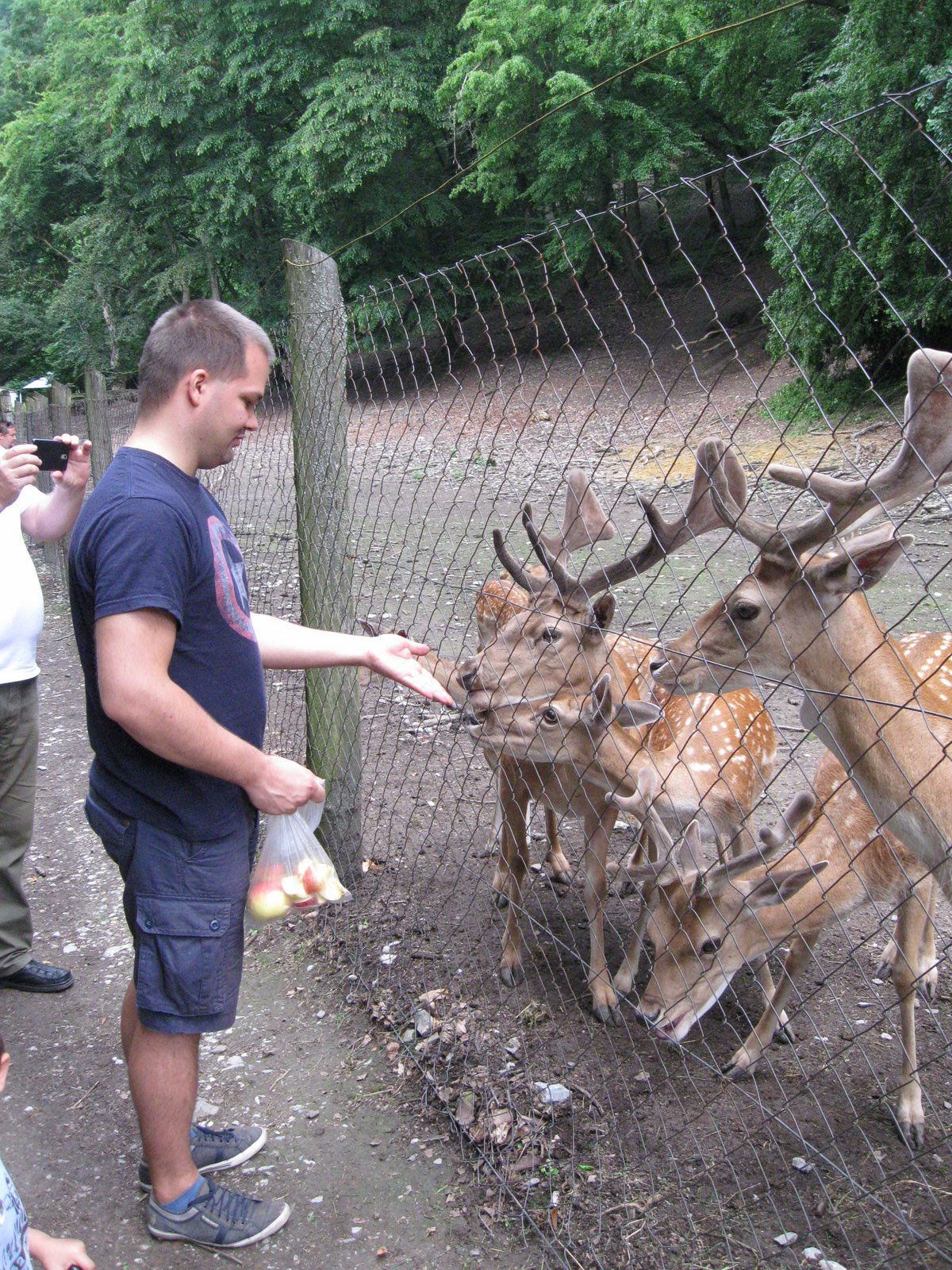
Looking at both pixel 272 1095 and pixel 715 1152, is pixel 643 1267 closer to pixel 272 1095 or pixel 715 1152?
pixel 715 1152

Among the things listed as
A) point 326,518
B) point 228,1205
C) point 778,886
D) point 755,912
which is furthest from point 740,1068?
point 326,518

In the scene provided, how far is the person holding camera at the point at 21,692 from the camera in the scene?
348 centimetres

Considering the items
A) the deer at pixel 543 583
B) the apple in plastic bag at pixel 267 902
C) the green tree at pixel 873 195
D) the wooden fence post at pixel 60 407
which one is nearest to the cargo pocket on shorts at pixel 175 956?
the apple in plastic bag at pixel 267 902

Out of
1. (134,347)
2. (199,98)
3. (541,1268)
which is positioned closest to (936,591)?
(541,1268)

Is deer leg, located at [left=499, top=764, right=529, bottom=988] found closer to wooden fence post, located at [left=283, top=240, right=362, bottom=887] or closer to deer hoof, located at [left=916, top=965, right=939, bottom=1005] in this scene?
wooden fence post, located at [left=283, top=240, right=362, bottom=887]

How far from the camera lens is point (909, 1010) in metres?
2.97

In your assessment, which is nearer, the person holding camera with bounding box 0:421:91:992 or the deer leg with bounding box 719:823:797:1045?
the deer leg with bounding box 719:823:797:1045

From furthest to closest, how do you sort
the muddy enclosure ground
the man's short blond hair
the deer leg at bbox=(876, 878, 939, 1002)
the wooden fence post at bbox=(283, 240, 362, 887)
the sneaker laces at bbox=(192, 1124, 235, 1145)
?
the wooden fence post at bbox=(283, 240, 362, 887) < the deer leg at bbox=(876, 878, 939, 1002) < the sneaker laces at bbox=(192, 1124, 235, 1145) < the muddy enclosure ground < the man's short blond hair

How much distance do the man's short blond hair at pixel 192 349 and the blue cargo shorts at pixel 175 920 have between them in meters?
0.93

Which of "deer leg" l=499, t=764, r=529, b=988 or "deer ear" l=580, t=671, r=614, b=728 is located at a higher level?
"deer ear" l=580, t=671, r=614, b=728

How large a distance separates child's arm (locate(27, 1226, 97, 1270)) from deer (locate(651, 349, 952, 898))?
1883 mm

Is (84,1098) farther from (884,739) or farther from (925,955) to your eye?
(925,955)

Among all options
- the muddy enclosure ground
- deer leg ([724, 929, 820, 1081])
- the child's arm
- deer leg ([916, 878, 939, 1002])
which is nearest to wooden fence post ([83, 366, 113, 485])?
the muddy enclosure ground

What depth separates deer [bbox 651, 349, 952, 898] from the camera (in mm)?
2604
